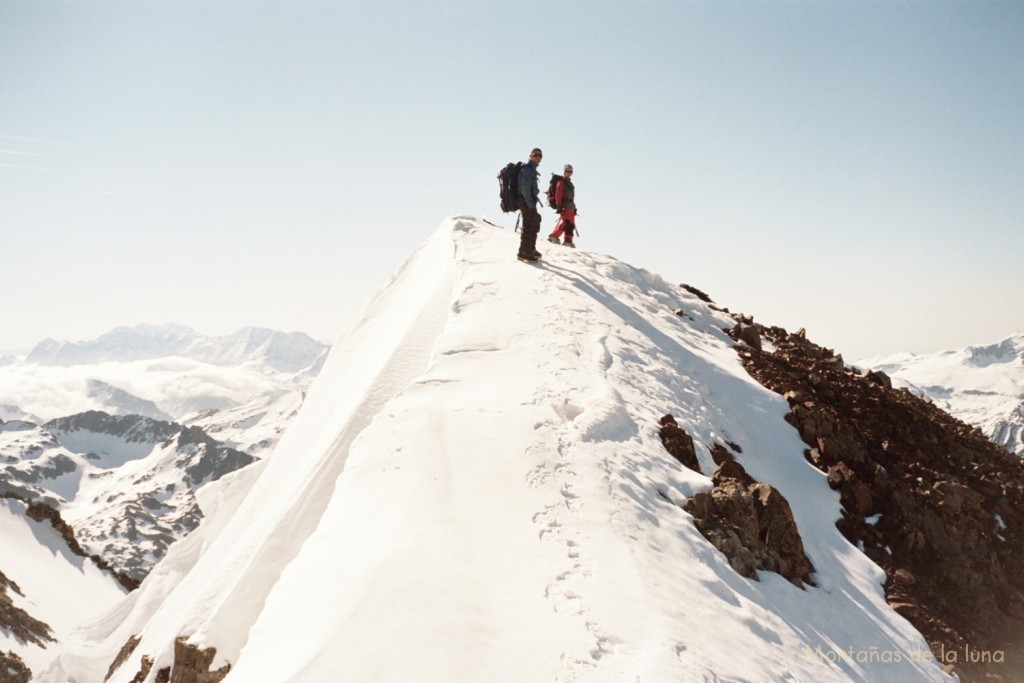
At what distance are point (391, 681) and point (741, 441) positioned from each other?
1063 cm

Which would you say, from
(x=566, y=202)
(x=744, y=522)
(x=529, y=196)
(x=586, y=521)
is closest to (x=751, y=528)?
(x=744, y=522)

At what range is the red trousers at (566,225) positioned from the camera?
76.3 ft

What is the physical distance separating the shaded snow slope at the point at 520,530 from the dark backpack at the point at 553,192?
567 centimetres

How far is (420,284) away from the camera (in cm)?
2041

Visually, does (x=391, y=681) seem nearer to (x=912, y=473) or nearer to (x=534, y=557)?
(x=534, y=557)

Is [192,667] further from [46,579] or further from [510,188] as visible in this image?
[46,579]

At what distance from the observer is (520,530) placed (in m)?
7.45

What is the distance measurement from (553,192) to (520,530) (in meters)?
16.9

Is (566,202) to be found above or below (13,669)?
above

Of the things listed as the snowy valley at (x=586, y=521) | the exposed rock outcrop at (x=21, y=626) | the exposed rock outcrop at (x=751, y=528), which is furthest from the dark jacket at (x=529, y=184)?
the exposed rock outcrop at (x=21, y=626)

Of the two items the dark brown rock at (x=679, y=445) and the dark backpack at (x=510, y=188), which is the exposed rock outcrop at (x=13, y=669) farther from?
the dark brown rock at (x=679, y=445)

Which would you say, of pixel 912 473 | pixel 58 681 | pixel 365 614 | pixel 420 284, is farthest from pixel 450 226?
pixel 58 681

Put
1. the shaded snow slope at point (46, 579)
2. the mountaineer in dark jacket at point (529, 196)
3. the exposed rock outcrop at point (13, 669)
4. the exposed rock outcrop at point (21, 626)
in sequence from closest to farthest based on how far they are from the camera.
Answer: the mountaineer in dark jacket at point (529, 196), the exposed rock outcrop at point (13, 669), the exposed rock outcrop at point (21, 626), the shaded snow slope at point (46, 579)

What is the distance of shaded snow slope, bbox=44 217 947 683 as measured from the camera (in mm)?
5707
